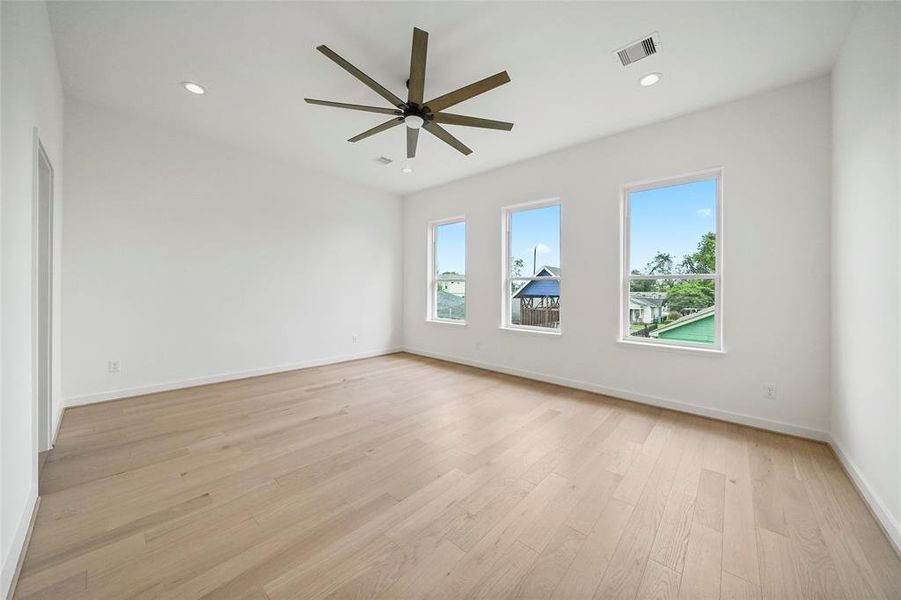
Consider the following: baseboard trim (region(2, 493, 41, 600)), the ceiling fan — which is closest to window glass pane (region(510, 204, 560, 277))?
the ceiling fan

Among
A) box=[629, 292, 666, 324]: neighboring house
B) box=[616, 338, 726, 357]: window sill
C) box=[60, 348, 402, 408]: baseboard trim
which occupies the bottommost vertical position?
box=[60, 348, 402, 408]: baseboard trim

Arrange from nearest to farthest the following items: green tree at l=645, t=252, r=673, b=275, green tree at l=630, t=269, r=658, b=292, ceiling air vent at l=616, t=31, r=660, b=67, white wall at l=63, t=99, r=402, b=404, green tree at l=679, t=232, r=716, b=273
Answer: ceiling air vent at l=616, t=31, r=660, b=67, green tree at l=679, t=232, r=716, b=273, white wall at l=63, t=99, r=402, b=404, green tree at l=645, t=252, r=673, b=275, green tree at l=630, t=269, r=658, b=292

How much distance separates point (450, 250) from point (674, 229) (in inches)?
127

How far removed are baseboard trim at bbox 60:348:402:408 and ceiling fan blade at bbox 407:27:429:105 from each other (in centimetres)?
390

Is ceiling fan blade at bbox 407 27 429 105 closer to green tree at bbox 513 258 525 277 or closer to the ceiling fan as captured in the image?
the ceiling fan

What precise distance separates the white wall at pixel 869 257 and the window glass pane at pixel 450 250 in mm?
3920

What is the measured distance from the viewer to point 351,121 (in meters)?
3.40

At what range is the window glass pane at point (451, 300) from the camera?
5.46 metres

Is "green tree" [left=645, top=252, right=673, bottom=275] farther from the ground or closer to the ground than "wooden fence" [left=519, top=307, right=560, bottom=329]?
farther from the ground

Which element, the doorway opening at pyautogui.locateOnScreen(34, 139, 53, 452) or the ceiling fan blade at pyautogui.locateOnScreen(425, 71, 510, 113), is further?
the doorway opening at pyautogui.locateOnScreen(34, 139, 53, 452)

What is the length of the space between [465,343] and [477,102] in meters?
3.33

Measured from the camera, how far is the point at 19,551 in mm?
1428

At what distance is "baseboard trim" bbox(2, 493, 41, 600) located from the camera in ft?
4.13

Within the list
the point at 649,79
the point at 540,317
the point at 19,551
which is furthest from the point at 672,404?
the point at 19,551
